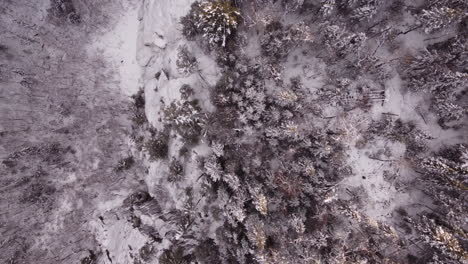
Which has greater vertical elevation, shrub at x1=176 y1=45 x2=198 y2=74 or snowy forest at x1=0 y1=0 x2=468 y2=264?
shrub at x1=176 y1=45 x2=198 y2=74

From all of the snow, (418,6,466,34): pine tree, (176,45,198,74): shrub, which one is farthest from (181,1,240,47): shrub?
(418,6,466,34): pine tree

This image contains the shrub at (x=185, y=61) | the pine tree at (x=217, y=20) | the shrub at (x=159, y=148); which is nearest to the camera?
the pine tree at (x=217, y=20)

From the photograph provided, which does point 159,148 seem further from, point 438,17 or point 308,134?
point 438,17

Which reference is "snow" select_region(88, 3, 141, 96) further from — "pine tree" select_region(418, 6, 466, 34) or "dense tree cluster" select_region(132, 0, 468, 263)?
"pine tree" select_region(418, 6, 466, 34)

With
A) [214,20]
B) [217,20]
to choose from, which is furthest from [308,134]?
→ [214,20]

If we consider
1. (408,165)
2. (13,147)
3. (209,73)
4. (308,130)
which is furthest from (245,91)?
(13,147)

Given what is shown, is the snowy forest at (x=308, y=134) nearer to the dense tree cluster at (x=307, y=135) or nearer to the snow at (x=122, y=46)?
the dense tree cluster at (x=307, y=135)

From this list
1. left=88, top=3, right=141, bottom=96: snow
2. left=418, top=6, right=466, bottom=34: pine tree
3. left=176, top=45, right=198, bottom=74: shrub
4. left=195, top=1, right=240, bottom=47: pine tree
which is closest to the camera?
left=418, top=6, right=466, bottom=34: pine tree

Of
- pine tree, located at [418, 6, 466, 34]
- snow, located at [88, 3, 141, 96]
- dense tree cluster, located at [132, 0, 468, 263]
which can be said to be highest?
snow, located at [88, 3, 141, 96]

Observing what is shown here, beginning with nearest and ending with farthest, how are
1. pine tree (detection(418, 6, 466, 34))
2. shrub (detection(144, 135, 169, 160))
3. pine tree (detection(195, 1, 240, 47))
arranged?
pine tree (detection(418, 6, 466, 34)), pine tree (detection(195, 1, 240, 47)), shrub (detection(144, 135, 169, 160))

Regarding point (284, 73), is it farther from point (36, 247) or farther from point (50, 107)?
point (36, 247)

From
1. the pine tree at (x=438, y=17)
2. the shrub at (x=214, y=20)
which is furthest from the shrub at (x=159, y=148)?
the pine tree at (x=438, y=17)

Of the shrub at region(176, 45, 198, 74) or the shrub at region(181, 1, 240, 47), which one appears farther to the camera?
the shrub at region(176, 45, 198, 74)
